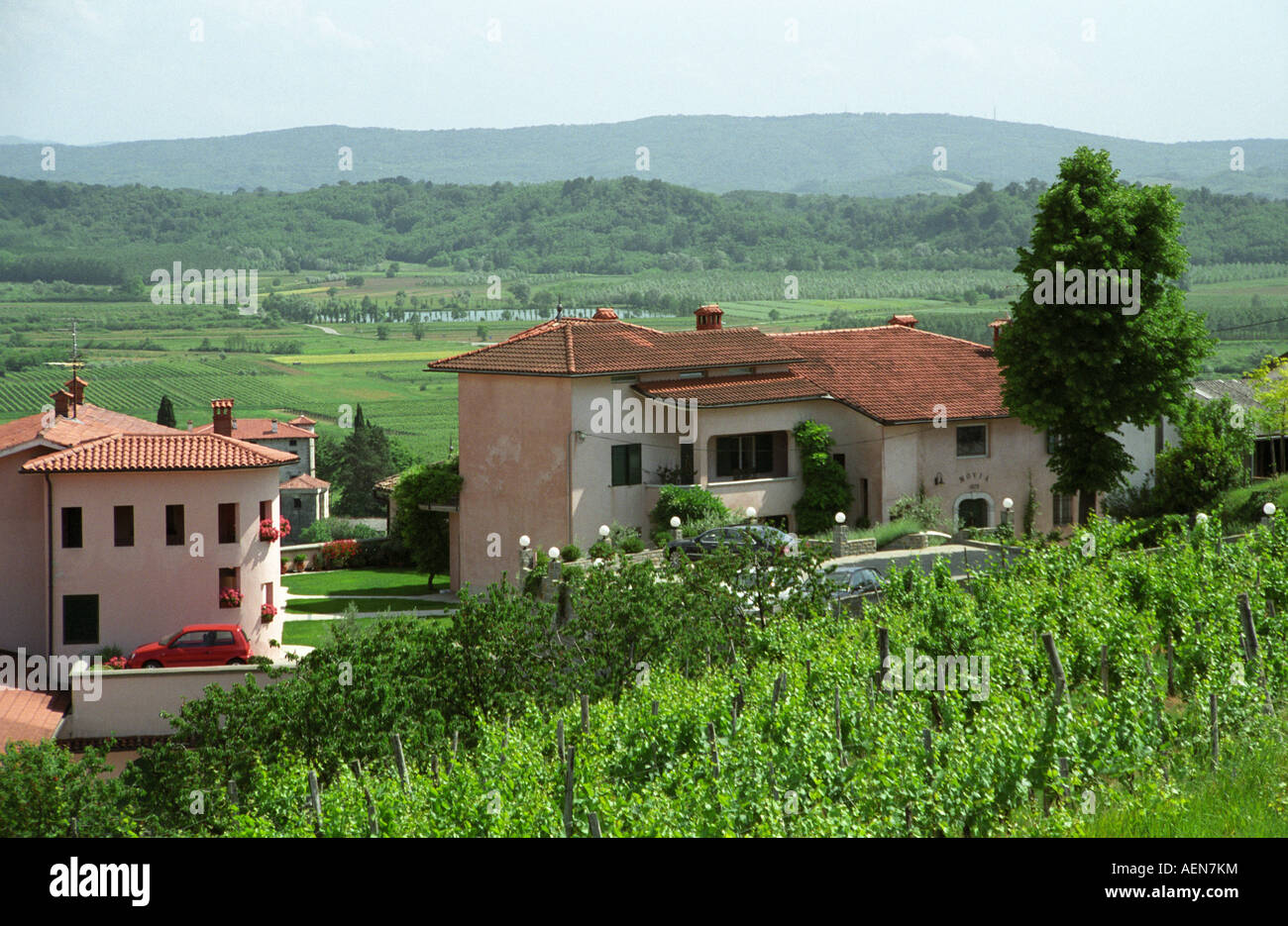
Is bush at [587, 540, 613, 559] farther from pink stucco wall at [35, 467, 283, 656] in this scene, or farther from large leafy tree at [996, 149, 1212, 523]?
large leafy tree at [996, 149, 1212, 523]

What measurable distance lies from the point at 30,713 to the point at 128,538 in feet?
31.6

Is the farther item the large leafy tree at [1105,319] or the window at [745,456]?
the window at [745,456]

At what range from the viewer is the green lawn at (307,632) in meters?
39.6

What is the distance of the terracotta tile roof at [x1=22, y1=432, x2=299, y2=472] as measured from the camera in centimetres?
3747

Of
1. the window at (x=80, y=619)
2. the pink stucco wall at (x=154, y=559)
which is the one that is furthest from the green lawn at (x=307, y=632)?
the window at (x=80, y=619)

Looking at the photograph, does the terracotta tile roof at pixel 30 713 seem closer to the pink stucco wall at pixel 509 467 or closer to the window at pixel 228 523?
the window at pixel 228 523

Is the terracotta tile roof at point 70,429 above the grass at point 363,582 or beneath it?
above

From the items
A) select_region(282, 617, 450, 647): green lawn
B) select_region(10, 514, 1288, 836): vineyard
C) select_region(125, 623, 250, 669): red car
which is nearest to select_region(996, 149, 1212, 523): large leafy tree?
select_region(10, 514, 1288, 836): vineyard

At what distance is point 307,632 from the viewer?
4181 cm

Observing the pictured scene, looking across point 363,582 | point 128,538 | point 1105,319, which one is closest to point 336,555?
point 363,582

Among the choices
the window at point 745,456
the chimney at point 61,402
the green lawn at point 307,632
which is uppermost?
the chimney at point 61,402

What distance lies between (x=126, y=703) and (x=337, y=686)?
563 inches

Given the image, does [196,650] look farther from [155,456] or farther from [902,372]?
[902,372]

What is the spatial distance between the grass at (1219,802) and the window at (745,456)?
31211 millimetres
